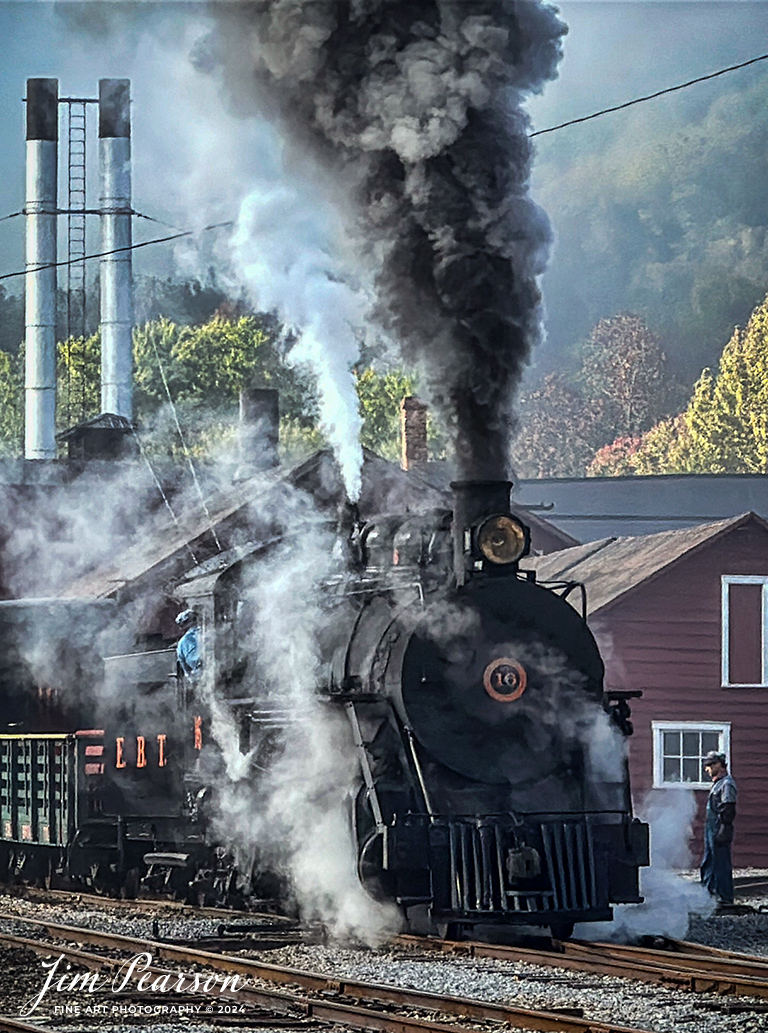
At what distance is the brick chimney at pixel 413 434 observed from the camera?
99.3ft

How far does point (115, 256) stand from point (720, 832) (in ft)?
100

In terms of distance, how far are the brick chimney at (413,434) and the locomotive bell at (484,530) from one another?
56.1 feet

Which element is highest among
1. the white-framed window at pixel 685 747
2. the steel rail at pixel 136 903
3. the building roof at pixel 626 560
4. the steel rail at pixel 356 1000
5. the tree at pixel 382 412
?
the tree at pixel 382 412

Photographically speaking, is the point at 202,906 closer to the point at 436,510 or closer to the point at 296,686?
the point at 296,686

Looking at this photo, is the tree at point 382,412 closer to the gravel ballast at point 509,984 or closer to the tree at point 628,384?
the tree at point 628,384

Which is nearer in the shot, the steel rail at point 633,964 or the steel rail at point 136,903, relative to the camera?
the steel rail at point 633,964

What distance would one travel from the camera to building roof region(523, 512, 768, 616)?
2555 centimetres

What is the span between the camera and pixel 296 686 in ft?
45.5

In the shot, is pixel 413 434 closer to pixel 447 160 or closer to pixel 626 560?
pixel 626 560

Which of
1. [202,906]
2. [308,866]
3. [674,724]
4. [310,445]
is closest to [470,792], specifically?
[308,866]

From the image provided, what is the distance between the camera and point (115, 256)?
4416 centimetres

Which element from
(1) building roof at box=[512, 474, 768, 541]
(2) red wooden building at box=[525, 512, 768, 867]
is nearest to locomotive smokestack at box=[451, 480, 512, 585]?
(2) red wooden building at box=[525, 512, 768, 867]

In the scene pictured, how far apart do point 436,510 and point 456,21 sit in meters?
3.91
